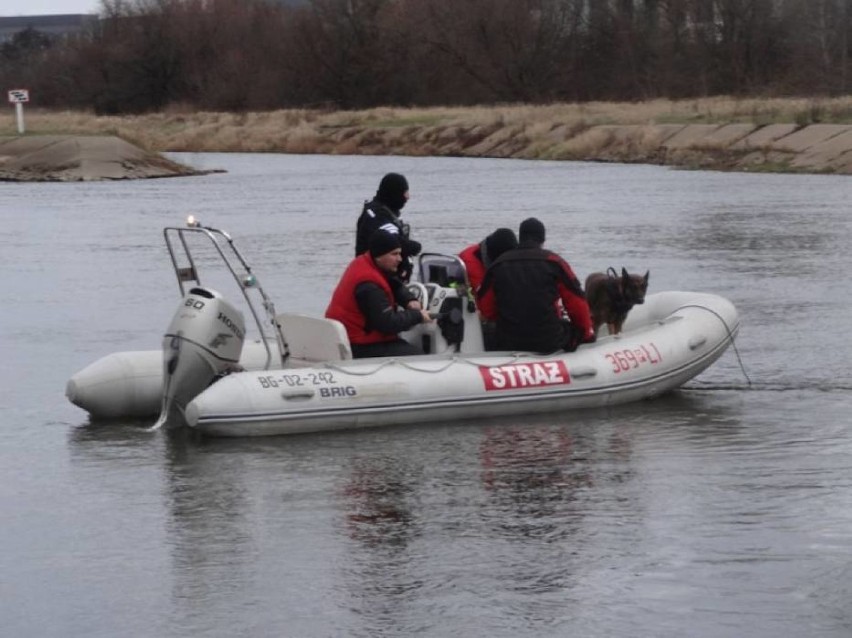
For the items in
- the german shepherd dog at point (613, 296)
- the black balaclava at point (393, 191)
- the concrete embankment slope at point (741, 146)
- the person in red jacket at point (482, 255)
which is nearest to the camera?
the person in red jacket at point (482, 255)

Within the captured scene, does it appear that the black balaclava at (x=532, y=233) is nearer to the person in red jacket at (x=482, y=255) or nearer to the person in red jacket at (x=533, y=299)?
the person in red jacket at (x=533, y=299)

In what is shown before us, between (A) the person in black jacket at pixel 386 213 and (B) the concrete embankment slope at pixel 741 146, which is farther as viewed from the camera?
(B) the concrete embankment slope at pixel 741 146

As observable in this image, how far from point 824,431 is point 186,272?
4103mm

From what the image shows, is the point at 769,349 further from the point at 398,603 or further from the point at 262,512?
the point at 398,603

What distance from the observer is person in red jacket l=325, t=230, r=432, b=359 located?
10672 millimetres

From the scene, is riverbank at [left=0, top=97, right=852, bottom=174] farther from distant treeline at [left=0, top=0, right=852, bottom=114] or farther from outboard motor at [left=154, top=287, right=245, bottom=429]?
outboard motor at [left=154, top=287, right=245, bottom=429]

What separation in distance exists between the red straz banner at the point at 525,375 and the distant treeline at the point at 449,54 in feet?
146

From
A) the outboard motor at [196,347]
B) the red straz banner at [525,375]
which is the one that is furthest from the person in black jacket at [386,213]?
the outboard motor at [196,347]

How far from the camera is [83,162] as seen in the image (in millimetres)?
48156

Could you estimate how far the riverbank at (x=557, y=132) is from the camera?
41.0 metres

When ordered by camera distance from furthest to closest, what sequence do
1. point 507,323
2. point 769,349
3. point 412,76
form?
point 412,76
point 769,349
point 507,323

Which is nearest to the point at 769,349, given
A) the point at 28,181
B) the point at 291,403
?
the point at 291,403

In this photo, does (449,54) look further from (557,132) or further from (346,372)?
(346,372)

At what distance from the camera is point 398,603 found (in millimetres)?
6992
